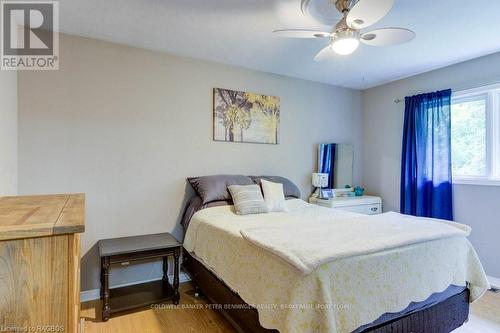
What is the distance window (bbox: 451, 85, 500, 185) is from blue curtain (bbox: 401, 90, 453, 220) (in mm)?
125

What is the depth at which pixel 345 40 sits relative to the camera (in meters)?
1.75

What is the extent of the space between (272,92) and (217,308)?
101 inches

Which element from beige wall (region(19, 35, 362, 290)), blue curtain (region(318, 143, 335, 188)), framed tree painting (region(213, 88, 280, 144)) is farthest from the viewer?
blue curtain (region(318, 143, 335, 188))

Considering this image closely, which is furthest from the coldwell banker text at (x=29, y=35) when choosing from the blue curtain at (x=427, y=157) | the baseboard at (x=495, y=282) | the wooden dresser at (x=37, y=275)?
the baseboard at (x=495, y=282)

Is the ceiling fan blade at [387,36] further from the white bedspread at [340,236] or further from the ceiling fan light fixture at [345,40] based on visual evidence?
the white bedspread at [340,236]

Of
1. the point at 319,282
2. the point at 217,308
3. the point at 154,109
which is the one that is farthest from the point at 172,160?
the point at 319,282

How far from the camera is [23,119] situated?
87.9 inches

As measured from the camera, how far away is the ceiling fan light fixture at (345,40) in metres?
1.74

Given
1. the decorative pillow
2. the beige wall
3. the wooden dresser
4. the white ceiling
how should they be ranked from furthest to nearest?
the decorative pillow < the beige wall < the white ceiling < the wooden dresser

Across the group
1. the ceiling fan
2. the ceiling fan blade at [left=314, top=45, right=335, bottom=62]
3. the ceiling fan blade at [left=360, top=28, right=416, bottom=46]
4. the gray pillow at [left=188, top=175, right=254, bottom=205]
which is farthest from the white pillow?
the ceiling fan blade at [left=360, top=28, right=416, bottom=46]

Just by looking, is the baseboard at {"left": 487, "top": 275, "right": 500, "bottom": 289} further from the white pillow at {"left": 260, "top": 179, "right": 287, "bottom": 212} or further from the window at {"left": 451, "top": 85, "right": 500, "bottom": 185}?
the white pillow at {"left": 260, "top": 179, "right": 287, "bottom": 212}

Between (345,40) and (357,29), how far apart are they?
0.12 m

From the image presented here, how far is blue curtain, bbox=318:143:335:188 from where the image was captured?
3863mm

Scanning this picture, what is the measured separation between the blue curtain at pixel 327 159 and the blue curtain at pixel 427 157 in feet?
3.03
